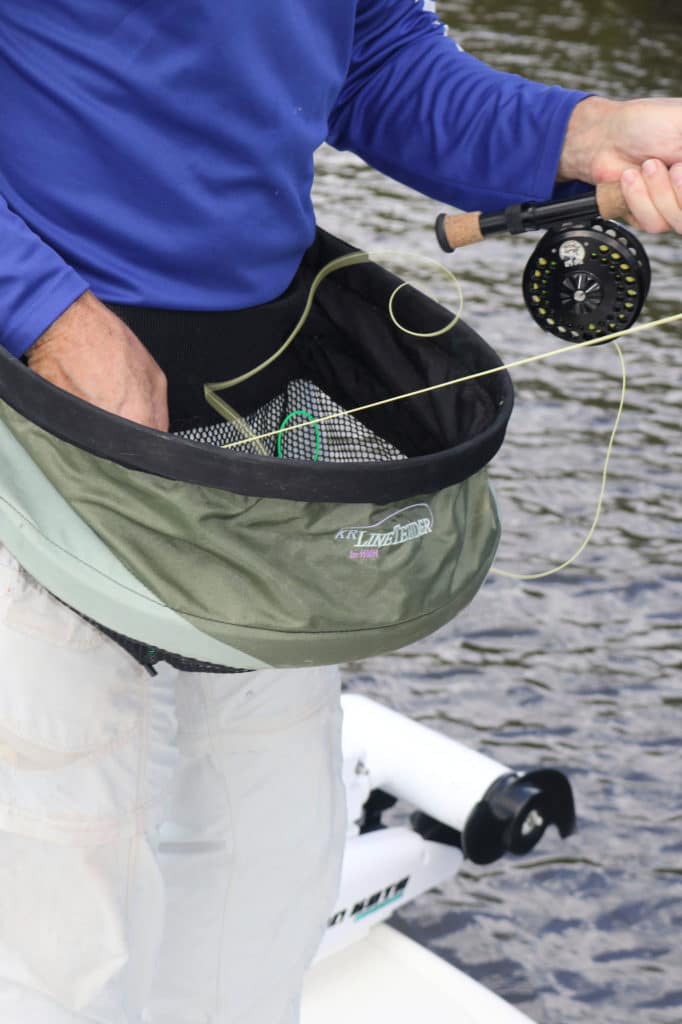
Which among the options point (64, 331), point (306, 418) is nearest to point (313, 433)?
point (306, 418)

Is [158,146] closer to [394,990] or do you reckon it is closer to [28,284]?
[28,284]

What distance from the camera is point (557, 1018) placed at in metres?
1.83

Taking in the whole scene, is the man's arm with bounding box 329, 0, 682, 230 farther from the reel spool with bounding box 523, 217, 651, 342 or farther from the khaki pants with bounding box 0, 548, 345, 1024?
the khaki pants with bounding box 0, 548, 345, 1024

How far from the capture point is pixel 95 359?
958mm

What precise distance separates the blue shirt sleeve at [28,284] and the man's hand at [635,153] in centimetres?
44

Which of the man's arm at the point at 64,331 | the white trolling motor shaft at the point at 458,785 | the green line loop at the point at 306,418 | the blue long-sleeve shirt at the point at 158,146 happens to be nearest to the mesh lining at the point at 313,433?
the green line loop at the point at 306,418

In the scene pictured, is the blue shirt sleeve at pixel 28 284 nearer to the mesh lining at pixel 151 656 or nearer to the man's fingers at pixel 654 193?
the mesh lining at pixel 151 656

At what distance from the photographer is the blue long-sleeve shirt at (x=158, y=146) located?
963 mm

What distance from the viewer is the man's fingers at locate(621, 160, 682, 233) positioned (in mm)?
1105

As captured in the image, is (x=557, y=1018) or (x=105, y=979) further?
(x=557, y=1018)

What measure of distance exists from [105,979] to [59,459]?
37cm

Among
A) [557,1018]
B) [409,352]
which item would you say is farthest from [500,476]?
[409,352]

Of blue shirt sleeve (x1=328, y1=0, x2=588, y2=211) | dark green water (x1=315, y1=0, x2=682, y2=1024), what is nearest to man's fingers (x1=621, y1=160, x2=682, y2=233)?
blue shirt sleeve (x1=328, y1=0, x2=588, y2=211)

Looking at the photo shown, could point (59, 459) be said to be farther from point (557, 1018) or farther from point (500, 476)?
point (500, 476)
